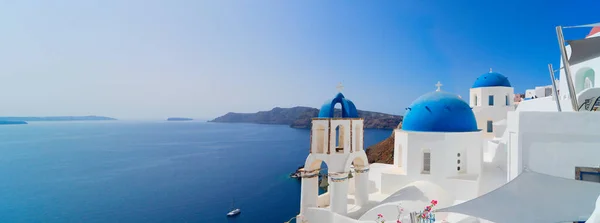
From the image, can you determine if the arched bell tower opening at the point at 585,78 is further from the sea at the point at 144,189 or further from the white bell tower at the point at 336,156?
the sea at the point at 144,189

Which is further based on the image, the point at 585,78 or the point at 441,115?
the point at 441,115

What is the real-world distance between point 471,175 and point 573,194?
5923 mm

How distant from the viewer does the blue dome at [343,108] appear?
404 inches

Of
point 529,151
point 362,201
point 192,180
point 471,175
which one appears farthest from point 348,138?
point 192,180

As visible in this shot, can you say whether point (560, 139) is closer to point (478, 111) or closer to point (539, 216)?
point (539, 216)

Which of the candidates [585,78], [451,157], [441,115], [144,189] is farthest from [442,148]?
[144,189]

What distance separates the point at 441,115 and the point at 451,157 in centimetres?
150

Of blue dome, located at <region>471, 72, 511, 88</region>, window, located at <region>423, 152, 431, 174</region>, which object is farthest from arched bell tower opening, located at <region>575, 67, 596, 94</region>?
blue dome, located at <region>471, 72, 511, 88</region>

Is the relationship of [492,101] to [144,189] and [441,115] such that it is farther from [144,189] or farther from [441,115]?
[144,189]

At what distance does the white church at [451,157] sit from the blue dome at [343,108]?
0.04 metres

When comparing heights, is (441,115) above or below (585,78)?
below

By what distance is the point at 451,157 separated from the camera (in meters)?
10.2

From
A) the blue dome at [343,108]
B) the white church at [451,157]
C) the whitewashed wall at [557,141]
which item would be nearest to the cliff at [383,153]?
the white church at [451,157]

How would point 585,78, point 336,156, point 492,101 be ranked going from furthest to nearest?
point 492,101, point 336,156, point 585,78
